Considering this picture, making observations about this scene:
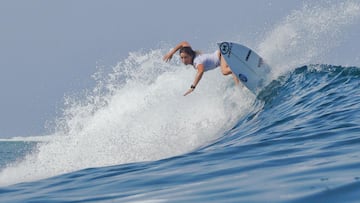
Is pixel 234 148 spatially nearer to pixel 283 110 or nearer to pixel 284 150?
pixel 284 150

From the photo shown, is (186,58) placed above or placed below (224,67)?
above

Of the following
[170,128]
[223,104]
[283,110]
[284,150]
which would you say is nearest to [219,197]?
[284,150]

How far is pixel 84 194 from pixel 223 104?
932cm

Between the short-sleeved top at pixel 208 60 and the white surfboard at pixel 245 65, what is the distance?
1.11 feet

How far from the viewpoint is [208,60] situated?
13352 mm

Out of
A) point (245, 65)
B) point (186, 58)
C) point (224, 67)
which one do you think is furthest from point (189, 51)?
point (245, 65)

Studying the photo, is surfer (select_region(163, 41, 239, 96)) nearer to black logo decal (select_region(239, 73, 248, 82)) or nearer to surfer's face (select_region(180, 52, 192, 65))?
surfer's face (select_region(180, 52, 192, 65))

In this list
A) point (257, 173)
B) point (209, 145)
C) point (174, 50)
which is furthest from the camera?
point (174, 50)

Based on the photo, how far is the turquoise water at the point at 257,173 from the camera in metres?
3.96

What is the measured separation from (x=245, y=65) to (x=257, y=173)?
8917 millimetres

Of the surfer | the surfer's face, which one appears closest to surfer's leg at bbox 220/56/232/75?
the surfer

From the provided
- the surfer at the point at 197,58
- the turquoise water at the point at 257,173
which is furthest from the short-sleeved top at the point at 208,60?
the turquoise water at the point at 257,173

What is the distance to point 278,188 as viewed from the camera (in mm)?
3979

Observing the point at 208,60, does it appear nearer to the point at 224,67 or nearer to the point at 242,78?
the point at 224,67
